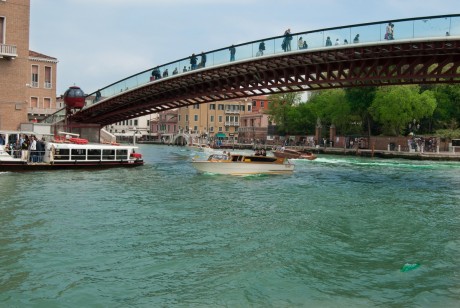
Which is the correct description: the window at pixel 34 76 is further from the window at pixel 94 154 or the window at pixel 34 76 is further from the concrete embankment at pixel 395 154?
the concrete embankment at pixel 395 154

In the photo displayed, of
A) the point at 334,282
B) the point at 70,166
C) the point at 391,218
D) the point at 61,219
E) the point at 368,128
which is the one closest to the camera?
the point at 334,282

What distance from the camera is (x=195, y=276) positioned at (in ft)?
29.8

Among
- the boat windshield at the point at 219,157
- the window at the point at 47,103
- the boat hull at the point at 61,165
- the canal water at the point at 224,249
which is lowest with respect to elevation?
the canal water at the point at 224,249

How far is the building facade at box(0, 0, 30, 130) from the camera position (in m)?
34.7

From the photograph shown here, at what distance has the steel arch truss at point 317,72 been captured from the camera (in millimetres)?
25703

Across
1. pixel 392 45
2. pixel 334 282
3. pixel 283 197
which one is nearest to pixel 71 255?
pixel 334 282

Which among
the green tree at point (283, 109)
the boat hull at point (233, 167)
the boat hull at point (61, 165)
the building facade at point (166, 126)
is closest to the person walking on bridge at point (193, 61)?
the boat hull at point (61, 165)

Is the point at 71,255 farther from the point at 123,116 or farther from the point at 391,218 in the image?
the point at 123,116

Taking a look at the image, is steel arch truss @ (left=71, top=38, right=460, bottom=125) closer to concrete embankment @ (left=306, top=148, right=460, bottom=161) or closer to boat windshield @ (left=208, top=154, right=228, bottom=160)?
boat windshield @ (left=208, top=154, right=228, bottom=160)

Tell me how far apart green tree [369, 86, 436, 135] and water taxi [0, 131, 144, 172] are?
1335 inches

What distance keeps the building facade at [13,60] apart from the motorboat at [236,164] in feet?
49.7

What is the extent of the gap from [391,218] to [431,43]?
12.3 metres

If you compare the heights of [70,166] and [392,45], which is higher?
[392,45]

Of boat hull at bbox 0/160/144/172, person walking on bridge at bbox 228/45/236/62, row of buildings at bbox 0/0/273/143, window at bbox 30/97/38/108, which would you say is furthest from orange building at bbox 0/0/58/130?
window at bbox 30/97/38/108
